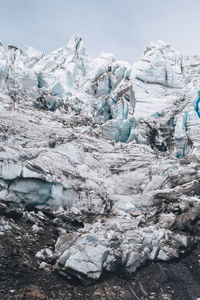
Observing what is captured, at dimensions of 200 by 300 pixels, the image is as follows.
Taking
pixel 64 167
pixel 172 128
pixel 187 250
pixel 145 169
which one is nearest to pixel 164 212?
pixel 187 250

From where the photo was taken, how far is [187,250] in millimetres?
11117

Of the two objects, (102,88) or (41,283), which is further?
(102,88)

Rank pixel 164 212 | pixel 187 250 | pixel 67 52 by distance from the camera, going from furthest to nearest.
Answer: pixel 67 52 < pixel 164 212 < pixel 187 250

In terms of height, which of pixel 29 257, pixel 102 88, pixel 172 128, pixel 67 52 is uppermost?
pixel 67 52

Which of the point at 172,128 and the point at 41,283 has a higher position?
the point at 172,128

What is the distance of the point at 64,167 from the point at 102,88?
48.1ft

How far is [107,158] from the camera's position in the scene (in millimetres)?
16672

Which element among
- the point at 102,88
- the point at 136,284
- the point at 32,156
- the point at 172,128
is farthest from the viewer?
the point at 102,88

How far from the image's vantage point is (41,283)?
867 cm

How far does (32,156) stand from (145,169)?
6333mm

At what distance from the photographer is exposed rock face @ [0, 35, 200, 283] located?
1085cm

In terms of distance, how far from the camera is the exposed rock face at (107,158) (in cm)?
1085

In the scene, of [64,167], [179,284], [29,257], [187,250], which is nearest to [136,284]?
[179,284]

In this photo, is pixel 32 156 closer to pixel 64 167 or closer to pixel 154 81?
pixel 64 167
